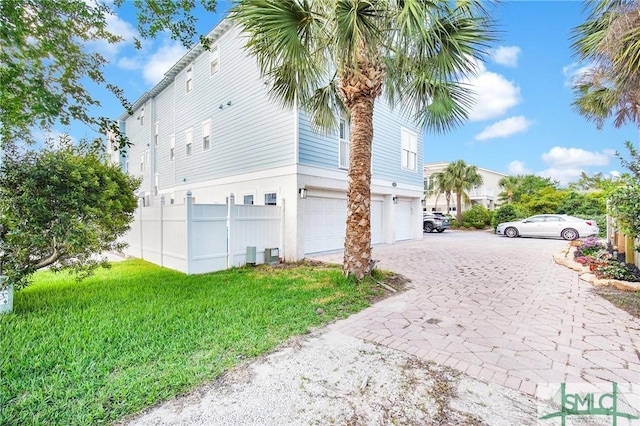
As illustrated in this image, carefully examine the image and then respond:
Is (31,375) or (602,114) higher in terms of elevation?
(602,114)

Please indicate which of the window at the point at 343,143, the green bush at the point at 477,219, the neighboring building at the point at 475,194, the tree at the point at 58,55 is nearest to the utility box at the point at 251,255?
the tree at the point at 58,55

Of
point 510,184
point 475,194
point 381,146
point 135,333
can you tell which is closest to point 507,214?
point 381,146

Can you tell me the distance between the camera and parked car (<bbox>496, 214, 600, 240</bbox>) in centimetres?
1523

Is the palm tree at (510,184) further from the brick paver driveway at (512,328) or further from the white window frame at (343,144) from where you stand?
the brick paver driveway at (512,328)

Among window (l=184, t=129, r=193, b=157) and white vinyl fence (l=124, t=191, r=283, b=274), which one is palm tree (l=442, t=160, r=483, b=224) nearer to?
white vinyl fence (l=124, t=191, r=283, b=274)

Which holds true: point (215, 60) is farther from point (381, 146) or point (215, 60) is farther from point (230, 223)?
point (230, 223)

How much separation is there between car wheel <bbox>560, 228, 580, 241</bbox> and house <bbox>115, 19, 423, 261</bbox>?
797 cm

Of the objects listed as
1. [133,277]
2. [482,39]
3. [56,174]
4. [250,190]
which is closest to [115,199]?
[56,174]

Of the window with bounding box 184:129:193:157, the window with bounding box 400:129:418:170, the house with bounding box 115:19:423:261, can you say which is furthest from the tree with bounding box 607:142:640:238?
the window with bounding box 184:129:193:157

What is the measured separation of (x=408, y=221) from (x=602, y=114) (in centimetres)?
846

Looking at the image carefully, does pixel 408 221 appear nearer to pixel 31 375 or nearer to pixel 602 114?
pixel 602 114

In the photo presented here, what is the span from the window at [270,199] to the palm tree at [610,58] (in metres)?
8.48

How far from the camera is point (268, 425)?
2.13 meters

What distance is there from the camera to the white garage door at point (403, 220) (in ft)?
47.9
